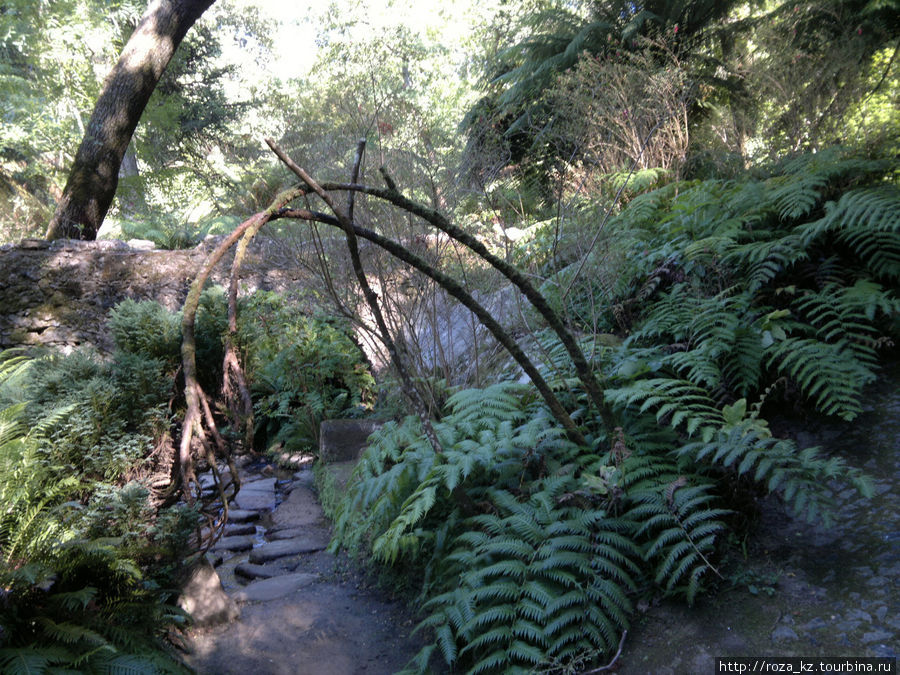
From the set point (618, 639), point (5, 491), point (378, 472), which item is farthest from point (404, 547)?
point (5, 491)

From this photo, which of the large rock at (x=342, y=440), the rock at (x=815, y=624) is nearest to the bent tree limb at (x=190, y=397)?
the rock at (x=815, y=624)

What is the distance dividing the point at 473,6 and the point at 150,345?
1847 cm

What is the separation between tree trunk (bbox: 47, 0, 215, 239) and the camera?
7.57 metres

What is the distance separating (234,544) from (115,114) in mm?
6510

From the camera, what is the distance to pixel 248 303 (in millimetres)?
6520

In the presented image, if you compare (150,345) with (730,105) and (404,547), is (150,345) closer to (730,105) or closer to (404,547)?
(404,547)

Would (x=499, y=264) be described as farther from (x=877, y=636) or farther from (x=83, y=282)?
(x=83, y=282)

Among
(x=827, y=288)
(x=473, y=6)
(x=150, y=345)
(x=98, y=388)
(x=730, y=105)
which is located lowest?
(x=827, y=288)

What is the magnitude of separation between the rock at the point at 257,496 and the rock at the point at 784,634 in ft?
13.8

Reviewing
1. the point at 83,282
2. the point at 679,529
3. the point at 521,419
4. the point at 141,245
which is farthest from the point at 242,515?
the point at 141,245

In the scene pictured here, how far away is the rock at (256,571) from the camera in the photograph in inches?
144

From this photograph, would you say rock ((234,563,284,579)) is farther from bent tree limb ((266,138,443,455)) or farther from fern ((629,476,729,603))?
fern ((629,476,729,603))

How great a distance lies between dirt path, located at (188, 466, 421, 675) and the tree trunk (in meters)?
5.78

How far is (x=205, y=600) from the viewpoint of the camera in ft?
9.57
